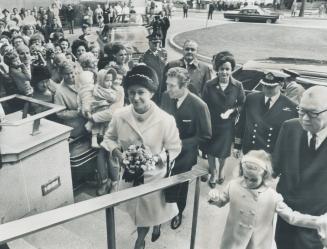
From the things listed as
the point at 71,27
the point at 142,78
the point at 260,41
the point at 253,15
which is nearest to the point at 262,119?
the point at 142,78

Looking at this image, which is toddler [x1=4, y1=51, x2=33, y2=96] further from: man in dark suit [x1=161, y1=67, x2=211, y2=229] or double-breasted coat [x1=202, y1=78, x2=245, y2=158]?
double-breasted coat [x1=202, y1=78, x2=245, y2=158]

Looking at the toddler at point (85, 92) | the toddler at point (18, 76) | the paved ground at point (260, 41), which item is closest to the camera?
the toddler at point (85, 92)

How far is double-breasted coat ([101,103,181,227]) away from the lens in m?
3.26

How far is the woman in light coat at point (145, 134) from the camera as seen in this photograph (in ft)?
10.5

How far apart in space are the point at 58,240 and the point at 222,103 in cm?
266

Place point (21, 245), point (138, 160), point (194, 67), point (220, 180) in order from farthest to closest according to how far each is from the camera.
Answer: point (194, 67), point (220, 180), point (21, 245), point (138, 160)

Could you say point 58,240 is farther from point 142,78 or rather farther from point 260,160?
point 260,160

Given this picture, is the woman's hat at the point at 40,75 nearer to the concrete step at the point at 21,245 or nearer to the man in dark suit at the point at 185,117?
the man in dark suit at the point at 185,117

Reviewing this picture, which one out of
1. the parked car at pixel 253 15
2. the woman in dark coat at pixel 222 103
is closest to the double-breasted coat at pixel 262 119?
the woman in dark coat at pixel 222 103

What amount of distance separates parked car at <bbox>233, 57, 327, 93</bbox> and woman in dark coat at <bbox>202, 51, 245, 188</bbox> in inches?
48.3

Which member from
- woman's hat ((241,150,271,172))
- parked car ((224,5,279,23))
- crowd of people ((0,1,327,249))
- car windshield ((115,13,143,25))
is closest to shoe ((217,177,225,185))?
crowd of people ((0,1,327,249))

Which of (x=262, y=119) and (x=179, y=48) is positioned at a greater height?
(x=262, y=119)

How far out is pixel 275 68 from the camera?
19.1 ft

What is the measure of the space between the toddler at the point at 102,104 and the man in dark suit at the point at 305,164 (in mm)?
2261
